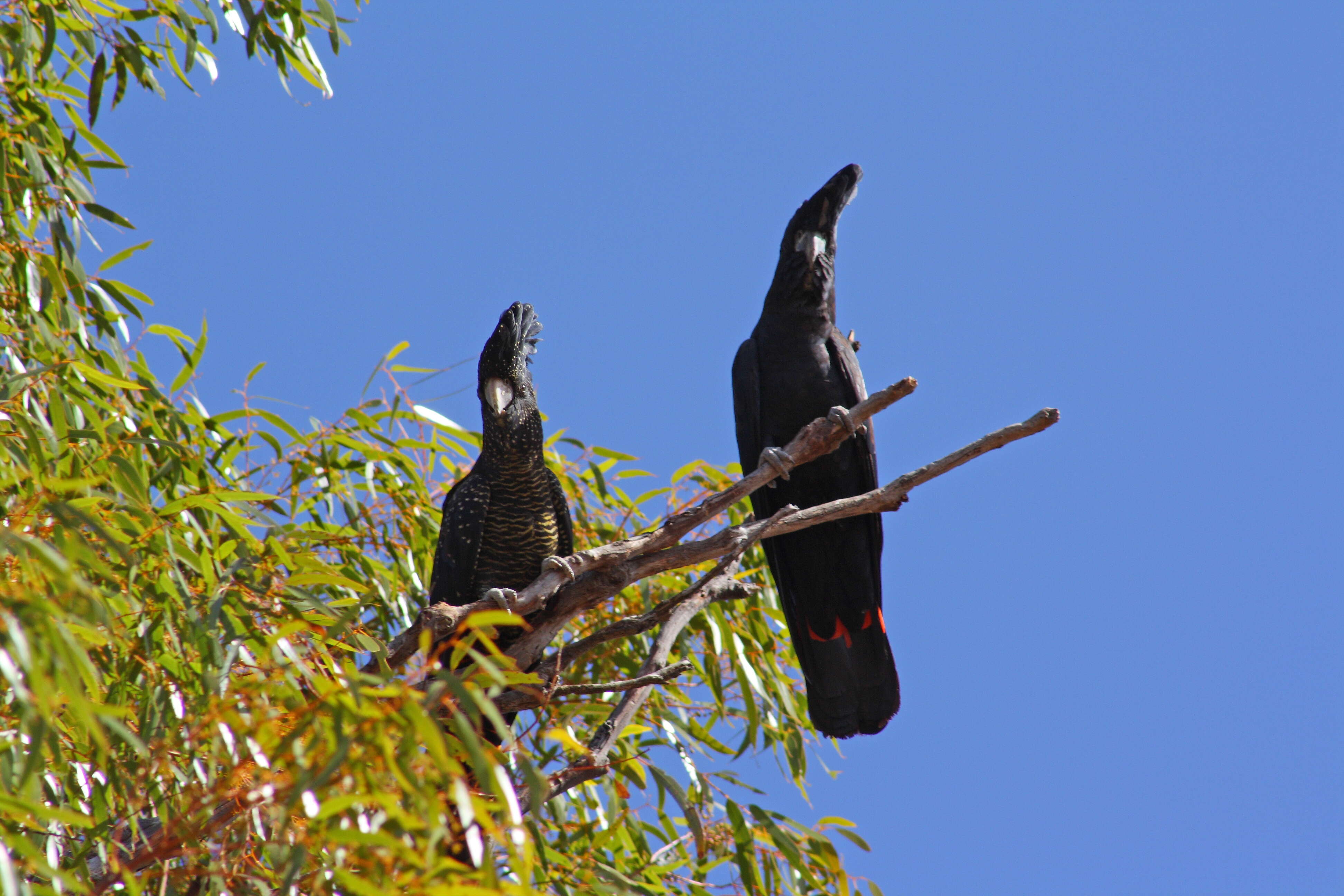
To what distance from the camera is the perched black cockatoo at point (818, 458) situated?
9.42ft

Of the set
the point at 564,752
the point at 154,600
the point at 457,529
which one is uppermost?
the point at 457,529

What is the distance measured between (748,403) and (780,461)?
0.53 m

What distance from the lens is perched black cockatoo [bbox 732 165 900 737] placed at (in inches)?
113

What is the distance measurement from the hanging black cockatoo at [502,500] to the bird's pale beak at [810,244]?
79 cm

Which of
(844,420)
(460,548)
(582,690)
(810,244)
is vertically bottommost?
(582,690)

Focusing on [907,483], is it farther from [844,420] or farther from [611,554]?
[611,554]

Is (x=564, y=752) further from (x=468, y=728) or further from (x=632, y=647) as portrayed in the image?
(x=468, y=728)

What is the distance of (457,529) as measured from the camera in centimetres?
266

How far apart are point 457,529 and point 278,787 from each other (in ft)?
4.67

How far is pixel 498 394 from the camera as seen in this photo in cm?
271

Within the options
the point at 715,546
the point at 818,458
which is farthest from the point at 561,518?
the point at 715,546

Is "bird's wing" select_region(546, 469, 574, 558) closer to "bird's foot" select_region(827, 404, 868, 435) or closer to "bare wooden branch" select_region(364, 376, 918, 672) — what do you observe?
"bare wooden branch" select_region(364, 376, 918, 672)

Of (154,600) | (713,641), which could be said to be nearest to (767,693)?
(713,641)

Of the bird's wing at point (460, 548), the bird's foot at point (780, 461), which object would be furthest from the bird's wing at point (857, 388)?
the bird's wing at point (460, 548)
